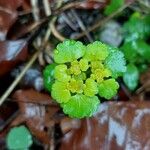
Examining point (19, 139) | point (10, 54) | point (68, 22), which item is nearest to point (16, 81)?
point (10, 54)

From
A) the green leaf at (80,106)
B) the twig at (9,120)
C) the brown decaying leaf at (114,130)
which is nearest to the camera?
the green leaf at (80,106)

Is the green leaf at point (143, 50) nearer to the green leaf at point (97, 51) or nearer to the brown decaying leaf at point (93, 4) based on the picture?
the brown decaying leaf at point (93, 4)

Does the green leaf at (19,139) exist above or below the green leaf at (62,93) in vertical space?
below

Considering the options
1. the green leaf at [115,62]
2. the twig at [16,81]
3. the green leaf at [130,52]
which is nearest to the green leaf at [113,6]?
the green leaf at [130,52]

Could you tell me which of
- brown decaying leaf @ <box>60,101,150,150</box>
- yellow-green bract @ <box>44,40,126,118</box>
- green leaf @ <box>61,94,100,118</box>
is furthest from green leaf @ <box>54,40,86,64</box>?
brown decaying leaf @ <box>60,101,150,150</box>

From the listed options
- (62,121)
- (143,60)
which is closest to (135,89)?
(143,60)

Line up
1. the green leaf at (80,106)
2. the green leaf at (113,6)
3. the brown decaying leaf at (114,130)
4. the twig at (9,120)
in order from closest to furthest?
the green leaf at (80,106), the brown decaying leaf at (114,130), the twig at (9,120), the green leaf at (113,6)

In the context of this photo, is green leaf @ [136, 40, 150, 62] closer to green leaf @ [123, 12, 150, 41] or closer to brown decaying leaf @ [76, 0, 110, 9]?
green leaf @ [123, 12, 150, 41]
